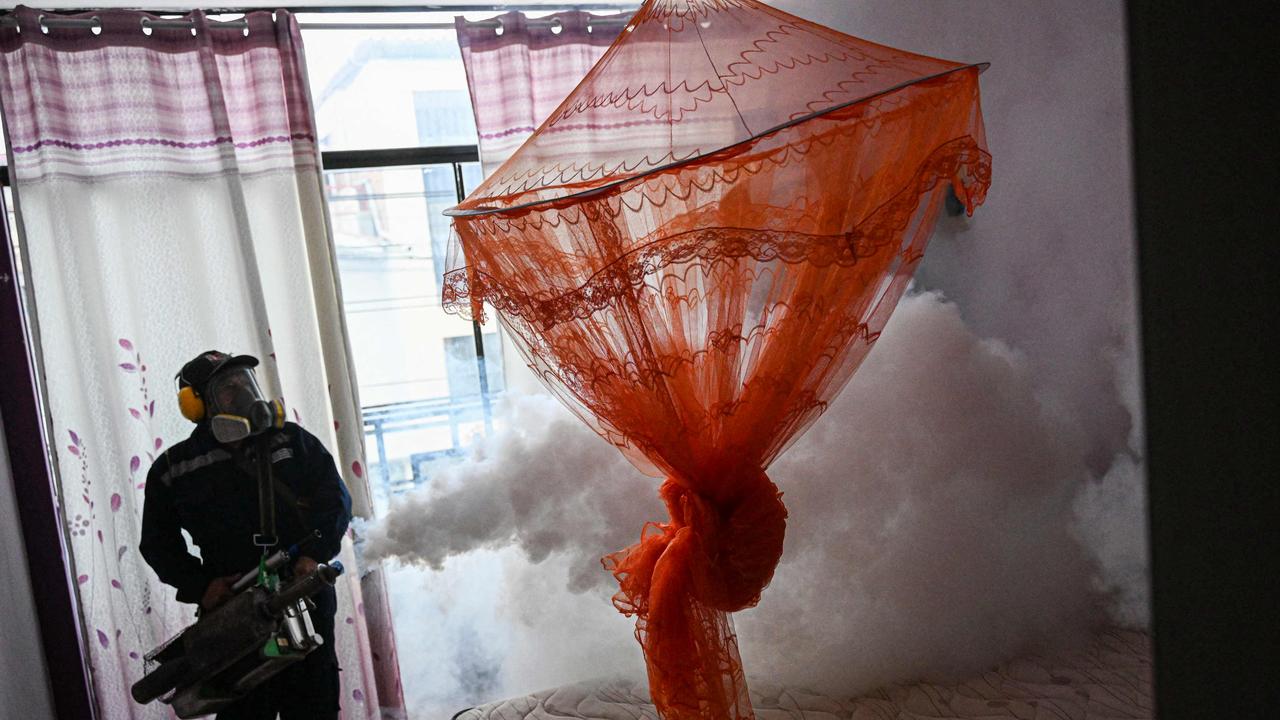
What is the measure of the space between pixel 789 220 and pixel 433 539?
151 centimetres

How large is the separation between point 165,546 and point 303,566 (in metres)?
0.40

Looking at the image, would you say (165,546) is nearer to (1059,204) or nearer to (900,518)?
(900,518)

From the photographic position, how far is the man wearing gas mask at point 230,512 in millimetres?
2217

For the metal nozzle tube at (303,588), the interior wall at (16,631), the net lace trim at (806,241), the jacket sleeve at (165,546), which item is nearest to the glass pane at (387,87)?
the jacket sleeve at (165,546)

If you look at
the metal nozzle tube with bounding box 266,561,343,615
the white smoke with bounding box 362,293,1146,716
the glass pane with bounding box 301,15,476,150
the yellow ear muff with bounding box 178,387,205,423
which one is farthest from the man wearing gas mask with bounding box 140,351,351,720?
the glass pane with bounding box 301,15,476,150

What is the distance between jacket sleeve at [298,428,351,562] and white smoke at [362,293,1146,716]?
0.14 metres

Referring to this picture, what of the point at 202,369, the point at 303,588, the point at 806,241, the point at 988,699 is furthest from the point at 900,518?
the point at 202,369

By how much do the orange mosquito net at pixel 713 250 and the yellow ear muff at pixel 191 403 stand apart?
3.13ft

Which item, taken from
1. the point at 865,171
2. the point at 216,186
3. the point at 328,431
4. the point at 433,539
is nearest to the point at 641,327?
the point at 865,171

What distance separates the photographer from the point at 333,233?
298 centimetres

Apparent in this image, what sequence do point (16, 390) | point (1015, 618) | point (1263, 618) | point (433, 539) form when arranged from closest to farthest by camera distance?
point (1263, 618) < point (1015, 618) < point (433, 539) < point (16, 390)

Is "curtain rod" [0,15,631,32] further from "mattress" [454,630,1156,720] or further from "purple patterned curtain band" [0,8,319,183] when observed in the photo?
"mattress" [454,630,1156,720]

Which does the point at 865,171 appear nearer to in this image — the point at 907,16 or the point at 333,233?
the point at 907,16

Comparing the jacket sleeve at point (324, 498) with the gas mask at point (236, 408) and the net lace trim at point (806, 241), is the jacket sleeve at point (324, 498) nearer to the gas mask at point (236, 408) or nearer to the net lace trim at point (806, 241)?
the gas mask at point (236, 408)
